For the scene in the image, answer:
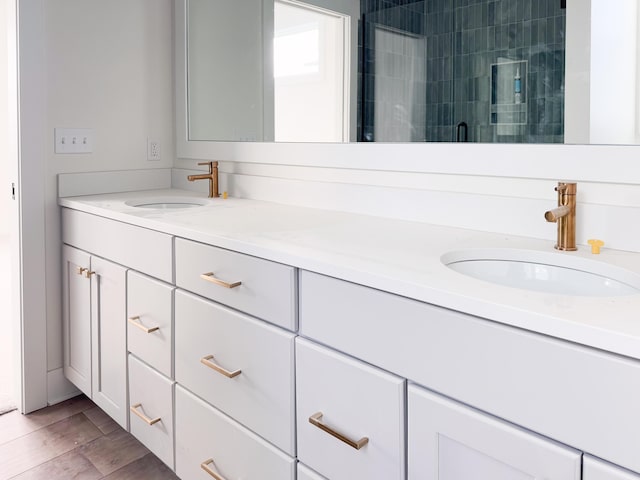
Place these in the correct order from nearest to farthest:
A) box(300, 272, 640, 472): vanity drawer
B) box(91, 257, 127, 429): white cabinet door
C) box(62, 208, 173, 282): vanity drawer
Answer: box(300, 272, 640, 472): vanity drawer, box(62, 208, 173, 282): vanity drawer, box(91, 257, 127, 429): white cabinet door

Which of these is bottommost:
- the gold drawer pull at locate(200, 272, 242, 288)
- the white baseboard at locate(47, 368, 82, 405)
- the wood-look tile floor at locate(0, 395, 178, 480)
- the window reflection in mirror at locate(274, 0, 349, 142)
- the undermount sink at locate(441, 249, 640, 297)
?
the wood-look tile floor at locate(0, 395, 178, 480)

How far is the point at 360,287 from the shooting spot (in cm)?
104

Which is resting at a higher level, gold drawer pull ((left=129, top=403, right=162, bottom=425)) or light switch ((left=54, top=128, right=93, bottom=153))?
light switch ((left=54, top=128, right=93, bottom=153))

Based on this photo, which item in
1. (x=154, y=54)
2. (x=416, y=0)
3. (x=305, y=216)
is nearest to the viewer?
(x=416, y=0)

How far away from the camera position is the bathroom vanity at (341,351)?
771mm

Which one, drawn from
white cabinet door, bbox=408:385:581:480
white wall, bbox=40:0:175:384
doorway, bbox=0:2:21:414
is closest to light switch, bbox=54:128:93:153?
white wall, bbox=40:0:175:384

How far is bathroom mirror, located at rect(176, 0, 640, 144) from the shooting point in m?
1.25

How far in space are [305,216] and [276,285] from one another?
0.53 meters

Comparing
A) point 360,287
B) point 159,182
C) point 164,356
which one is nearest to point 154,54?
point 159,182

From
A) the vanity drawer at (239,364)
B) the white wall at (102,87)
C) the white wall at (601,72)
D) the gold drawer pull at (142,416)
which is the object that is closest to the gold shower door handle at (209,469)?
the vanity drawer at (239,364)

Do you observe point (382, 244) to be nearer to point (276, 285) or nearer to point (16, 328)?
point (276, 285)

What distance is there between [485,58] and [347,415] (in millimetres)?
918

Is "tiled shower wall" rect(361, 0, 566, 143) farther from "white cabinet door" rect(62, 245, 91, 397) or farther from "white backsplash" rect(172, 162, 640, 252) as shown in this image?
"white cabinet door" rect(62, 245, 91, 397)

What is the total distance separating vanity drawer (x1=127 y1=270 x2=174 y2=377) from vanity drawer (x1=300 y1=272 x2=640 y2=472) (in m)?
0.67
